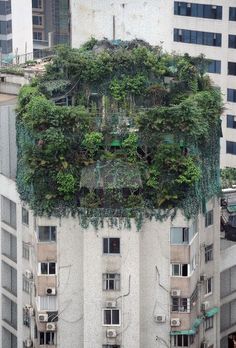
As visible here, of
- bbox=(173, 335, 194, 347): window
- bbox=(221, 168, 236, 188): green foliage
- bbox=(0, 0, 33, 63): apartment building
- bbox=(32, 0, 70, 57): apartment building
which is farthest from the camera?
bbox=(32, 0, 70, 57): apartment building

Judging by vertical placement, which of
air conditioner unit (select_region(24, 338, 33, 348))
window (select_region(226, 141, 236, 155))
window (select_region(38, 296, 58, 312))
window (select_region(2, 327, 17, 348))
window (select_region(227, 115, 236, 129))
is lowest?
window (select_region(2, 327, 17, 348))

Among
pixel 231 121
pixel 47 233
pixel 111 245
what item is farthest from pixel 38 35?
pixel 111 245

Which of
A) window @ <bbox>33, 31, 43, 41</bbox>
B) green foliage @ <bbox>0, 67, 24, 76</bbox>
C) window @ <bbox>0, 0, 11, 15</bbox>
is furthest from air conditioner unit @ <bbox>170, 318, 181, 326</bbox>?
window @ <bbox>33, 31, 43, 41</bbox>

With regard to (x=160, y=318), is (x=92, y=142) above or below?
above

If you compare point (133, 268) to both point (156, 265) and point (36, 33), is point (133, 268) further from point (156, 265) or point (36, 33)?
point (36, 33)

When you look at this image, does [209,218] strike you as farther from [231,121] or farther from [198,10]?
[198,10]

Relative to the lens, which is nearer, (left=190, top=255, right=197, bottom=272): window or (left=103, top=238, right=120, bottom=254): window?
(left=103, top=238, right=120, bottom=254): window

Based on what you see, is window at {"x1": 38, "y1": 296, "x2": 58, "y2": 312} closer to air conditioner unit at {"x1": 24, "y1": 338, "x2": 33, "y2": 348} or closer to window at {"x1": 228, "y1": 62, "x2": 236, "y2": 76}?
air conditioner unit at {"x1": 24, "y1": 338, "x2": 33, "y2": 348}
